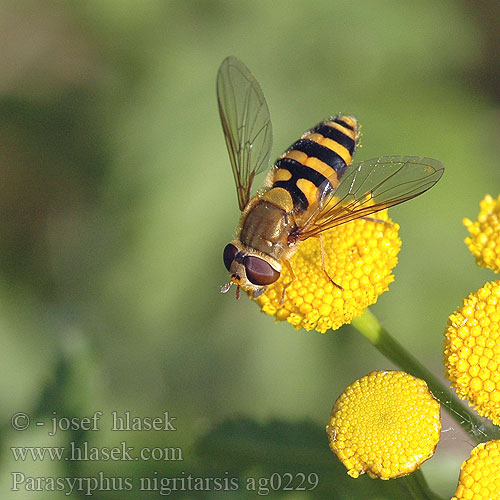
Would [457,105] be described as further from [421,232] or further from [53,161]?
[53,161]

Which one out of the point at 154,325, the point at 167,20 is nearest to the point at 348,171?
the point at 154,325

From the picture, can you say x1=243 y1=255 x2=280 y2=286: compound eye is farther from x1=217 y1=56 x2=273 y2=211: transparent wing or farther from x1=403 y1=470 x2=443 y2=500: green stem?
x1=403 y1=470 x2=443 y2=500: green stem

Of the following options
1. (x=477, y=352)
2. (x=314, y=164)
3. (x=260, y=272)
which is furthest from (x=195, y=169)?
(x=477, y=352)

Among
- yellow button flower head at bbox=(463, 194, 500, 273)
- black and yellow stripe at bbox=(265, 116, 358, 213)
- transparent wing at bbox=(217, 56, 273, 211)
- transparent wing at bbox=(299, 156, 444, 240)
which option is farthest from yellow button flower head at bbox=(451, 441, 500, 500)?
transparent wing at bbox=(217, 56, 273, 211)

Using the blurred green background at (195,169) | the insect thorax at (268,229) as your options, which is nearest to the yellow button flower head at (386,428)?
the insect thorax at (268,229)

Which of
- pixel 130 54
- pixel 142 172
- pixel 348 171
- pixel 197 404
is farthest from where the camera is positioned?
pixel 130 54

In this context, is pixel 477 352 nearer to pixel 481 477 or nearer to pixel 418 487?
pixel 481 477
